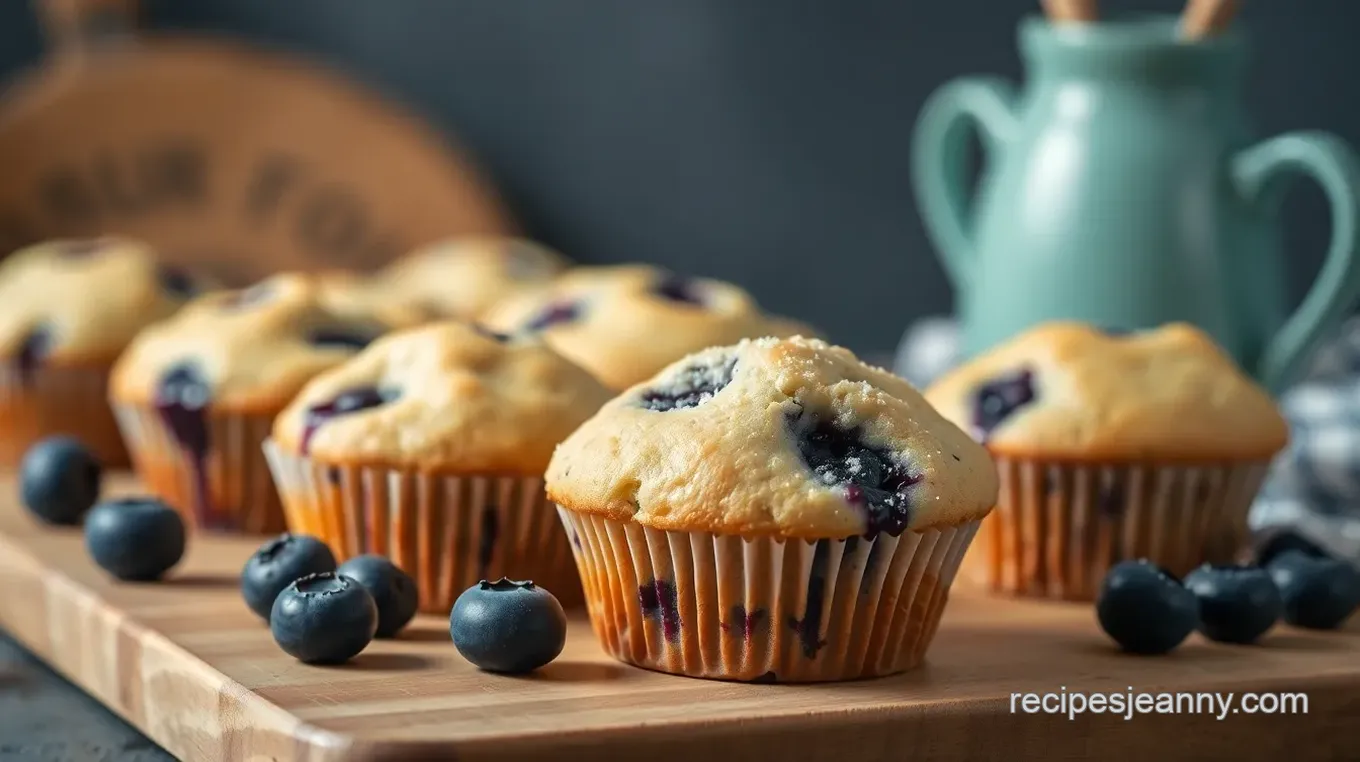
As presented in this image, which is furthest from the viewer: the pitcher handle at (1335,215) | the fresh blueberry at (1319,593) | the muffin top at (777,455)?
the pitcher handle at (1335,215)

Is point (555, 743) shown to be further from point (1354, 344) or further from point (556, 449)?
point (1354, 344)

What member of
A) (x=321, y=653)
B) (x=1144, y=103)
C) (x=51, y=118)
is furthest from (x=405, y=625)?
(x=51, y=118)

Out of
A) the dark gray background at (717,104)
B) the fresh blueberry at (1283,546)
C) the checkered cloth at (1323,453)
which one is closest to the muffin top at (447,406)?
the fresh blueberry at (1283,546)

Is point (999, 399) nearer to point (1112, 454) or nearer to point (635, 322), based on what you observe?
point (1112, 454)

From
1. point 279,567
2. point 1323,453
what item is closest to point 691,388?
point 279,567

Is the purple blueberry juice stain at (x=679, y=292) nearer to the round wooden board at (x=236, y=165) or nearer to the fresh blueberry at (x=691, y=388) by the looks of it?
the fresh blueberry at (x=691, y=388)

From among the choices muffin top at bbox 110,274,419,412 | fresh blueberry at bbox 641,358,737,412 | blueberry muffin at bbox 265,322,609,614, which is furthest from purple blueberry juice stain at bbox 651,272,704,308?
fresh blueberry at bbox 641,358,737,412

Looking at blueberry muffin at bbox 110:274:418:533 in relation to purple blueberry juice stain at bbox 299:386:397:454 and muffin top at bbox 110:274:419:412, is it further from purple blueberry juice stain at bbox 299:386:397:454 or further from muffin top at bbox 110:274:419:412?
purple blueberry juice stain at bbox 299:386:397:454
